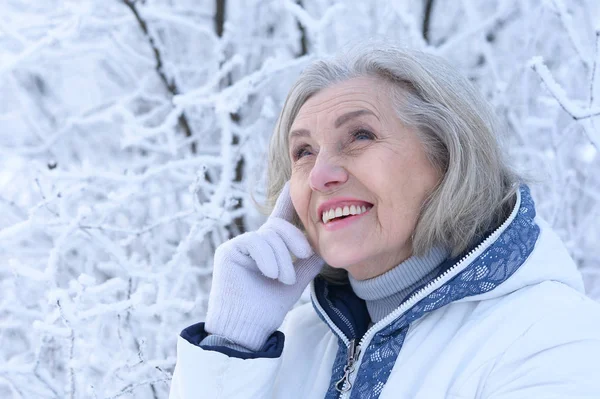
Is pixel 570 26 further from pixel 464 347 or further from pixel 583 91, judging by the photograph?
pixel 583 91

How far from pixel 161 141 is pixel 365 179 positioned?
2096 mm

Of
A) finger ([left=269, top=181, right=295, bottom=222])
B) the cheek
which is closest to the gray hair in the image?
the cheek

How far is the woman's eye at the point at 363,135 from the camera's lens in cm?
191

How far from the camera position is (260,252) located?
6.56 feet

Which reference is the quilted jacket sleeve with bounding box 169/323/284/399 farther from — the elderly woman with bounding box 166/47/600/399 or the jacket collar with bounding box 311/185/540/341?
the jacket collar with bounding box 311/185/540/341

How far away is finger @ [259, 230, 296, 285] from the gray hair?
422mm

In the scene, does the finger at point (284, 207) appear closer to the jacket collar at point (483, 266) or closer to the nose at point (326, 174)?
the nose at point (326, 174)

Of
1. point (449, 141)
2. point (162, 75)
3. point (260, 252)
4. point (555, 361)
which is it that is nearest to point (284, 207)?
point (260, 252)

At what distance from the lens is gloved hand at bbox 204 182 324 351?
194cm

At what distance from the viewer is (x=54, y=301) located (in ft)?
6.82

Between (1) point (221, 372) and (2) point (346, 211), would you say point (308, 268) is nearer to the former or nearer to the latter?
(2) point (346, 211)

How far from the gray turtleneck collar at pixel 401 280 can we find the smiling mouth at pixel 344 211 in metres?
0.21

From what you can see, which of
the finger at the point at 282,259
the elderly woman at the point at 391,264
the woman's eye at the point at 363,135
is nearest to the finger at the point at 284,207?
the elderly woman at the point at 391,264

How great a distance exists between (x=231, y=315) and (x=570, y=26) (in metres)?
1.64
